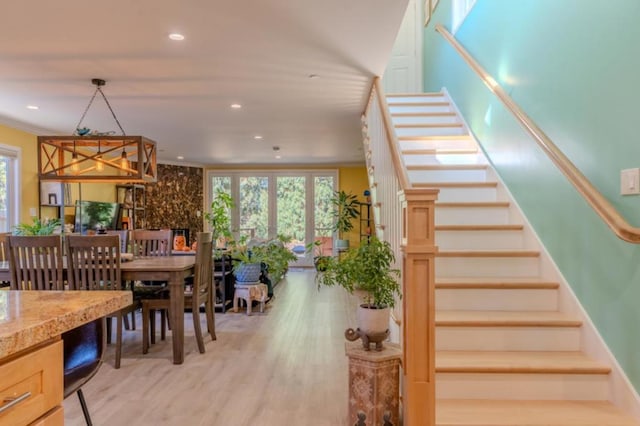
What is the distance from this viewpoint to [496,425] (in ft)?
6.72

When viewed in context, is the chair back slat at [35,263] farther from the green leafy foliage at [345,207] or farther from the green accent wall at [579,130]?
the green leafy foliage at [345,207]

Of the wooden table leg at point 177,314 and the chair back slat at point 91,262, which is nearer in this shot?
the chair back slat at point 91,262

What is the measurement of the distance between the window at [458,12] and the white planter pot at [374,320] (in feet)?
12.9

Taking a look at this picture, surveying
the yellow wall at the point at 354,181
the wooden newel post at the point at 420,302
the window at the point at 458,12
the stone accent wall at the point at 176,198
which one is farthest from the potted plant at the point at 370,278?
the yellow wall at the point at 354,181

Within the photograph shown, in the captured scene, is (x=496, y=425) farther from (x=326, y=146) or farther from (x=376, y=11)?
(x=326, y=146)

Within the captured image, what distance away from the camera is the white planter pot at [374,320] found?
→ 228 cm

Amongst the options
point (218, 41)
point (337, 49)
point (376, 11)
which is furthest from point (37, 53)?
point (376, 11)

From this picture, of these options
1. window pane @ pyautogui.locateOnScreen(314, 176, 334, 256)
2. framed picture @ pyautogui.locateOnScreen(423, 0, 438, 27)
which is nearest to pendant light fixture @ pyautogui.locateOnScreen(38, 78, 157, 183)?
framed picture @ pyautogui.locateOnScreen(423, 0, 438, 27)

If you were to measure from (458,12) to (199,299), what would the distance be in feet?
14.4

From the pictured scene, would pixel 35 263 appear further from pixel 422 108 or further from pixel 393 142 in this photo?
pixel 422 108

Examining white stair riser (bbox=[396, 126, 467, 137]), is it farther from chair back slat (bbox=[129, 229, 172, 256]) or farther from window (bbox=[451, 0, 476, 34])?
chair back slat (bbox=[129, 229, 172, 256])

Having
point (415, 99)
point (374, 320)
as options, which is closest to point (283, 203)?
point (415, 99)

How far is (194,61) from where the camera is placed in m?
3.38

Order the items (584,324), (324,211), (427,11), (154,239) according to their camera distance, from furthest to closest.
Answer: (324,211)
(427,11)
(154,239)
(584,324)
